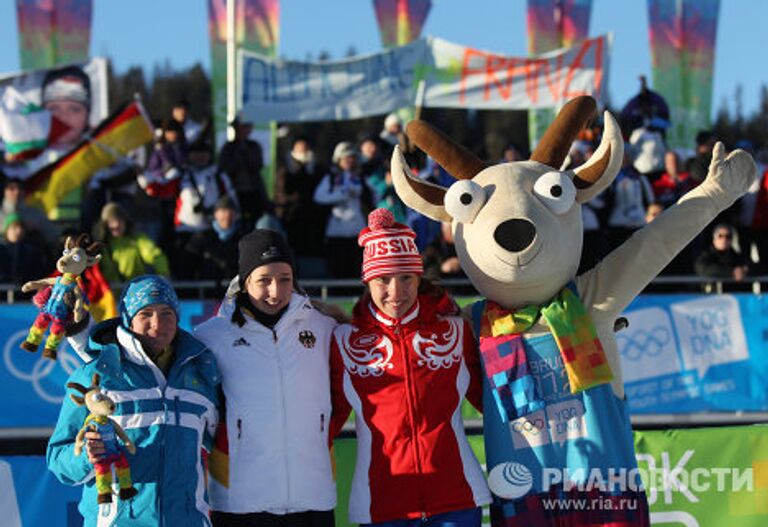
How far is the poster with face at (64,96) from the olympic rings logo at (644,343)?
5.40m

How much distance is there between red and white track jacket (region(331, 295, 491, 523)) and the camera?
4699mm

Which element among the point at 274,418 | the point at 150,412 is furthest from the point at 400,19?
the point at 150,412

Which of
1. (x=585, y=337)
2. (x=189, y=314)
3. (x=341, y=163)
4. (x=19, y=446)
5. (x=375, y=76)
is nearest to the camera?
(x=585, y=337)

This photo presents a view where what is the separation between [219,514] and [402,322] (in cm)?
106

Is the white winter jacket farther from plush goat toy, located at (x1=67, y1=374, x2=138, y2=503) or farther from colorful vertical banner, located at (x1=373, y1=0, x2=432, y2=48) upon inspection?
colorful vertical banner, located at (x1=373, y1=0, x2=432, y2=48)

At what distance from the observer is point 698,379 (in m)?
9.30

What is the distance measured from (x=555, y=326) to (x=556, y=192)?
0.55m

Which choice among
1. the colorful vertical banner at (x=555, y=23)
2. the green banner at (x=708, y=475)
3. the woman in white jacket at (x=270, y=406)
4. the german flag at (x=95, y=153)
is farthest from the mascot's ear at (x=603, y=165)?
the colorful vertical banner at (x=555, y=23)

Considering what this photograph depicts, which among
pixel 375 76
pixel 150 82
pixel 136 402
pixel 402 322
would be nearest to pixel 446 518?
pixel 402 322

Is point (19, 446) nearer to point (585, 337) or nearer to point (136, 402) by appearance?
A: point (136, 402)

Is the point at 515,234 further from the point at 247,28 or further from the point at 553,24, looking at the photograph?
the point at 553,24

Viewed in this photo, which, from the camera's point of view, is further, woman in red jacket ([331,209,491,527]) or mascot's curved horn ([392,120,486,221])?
mascot's curved horn ([392,120,486,221])

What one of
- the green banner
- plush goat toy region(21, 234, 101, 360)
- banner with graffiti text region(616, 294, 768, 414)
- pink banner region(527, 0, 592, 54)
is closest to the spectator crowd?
banner with graffiti text region(616, 294, 768, 414)

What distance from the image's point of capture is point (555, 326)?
191 inches
